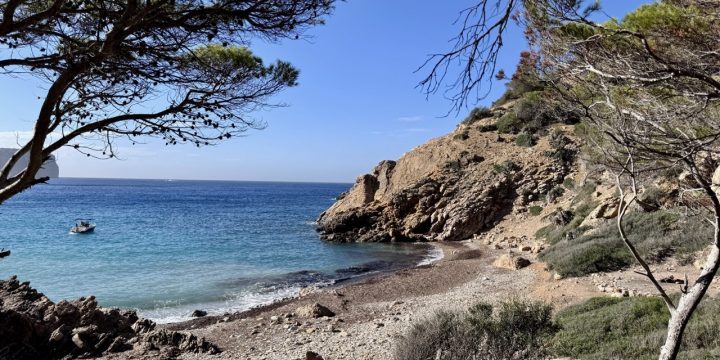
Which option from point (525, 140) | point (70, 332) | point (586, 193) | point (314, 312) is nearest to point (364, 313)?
point (314, 312)

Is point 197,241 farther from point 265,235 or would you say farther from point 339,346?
point 339,346

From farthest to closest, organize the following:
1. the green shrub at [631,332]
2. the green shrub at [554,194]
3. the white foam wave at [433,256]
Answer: the green shrub at [554,194] → the white foam wave at [433,256] → the green shrub at [631,332]

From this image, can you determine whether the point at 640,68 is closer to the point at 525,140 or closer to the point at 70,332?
the point at 70,332

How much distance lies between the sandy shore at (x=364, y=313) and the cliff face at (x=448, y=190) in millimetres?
9891

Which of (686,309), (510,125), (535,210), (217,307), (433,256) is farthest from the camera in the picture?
(510,125)

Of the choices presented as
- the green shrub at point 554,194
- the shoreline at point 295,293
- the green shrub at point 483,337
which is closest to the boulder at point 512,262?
the shoreline at point 295,293

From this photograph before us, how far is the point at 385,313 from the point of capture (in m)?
11.3

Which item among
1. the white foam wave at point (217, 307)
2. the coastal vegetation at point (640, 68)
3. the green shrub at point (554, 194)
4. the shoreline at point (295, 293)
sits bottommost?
the white foam wave at point (217, 307)

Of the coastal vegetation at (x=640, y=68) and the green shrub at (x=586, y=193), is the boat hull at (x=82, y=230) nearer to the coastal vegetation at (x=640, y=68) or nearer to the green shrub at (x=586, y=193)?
the green shrub at (x=586, y=193)

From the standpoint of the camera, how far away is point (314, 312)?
1118 cm

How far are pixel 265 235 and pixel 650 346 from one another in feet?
88.6

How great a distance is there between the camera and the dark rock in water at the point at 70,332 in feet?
25.6

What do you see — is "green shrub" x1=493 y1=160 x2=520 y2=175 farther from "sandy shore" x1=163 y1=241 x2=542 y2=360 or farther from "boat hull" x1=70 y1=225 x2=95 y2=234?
"boat hull" x1=70 y1=225 x2=95 y2=234

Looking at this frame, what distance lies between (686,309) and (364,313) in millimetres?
9092
